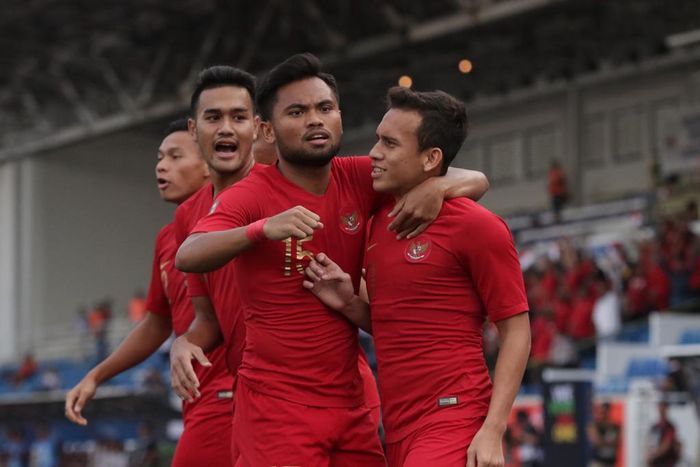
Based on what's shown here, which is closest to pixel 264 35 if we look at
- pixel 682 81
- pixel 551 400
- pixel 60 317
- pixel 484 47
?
pixel 484 47

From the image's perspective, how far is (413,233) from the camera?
4680 millimetres

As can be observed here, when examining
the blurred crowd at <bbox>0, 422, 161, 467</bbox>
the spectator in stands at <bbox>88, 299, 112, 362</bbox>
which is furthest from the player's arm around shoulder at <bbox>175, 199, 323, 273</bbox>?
the spectator in stands at <bbox>88, 299, 112, 362</bbox>

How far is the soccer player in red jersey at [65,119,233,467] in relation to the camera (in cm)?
579

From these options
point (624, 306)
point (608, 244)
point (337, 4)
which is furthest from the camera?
point (337, 4)

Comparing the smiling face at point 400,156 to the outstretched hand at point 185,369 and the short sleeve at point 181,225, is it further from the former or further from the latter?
the short sleeve at point 181,225

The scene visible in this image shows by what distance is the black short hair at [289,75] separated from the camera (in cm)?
480

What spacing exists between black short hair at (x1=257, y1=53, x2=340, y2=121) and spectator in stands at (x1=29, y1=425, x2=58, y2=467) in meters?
15.2

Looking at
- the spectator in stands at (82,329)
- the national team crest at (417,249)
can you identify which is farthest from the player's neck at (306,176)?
the spectator in stands at (82,329)

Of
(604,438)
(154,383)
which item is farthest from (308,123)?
(154,383)

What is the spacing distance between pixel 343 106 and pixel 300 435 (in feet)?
93.5

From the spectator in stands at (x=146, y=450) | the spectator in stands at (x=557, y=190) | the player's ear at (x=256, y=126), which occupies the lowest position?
the spectator in stands at (x=146, y=450)

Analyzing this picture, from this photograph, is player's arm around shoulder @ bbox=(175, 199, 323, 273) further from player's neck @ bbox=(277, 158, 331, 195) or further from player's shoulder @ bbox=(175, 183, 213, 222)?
→ player's shoulder @ bbox=(175, 183, 213, 222)

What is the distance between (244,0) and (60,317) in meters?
11.3

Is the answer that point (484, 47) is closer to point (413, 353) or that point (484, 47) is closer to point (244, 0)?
point (244, 0)
